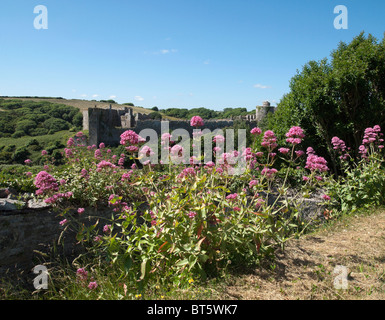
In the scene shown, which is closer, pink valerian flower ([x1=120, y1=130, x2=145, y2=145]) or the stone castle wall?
pink valerian flower ([x1=120, y1=130, x2=145, y2=145])

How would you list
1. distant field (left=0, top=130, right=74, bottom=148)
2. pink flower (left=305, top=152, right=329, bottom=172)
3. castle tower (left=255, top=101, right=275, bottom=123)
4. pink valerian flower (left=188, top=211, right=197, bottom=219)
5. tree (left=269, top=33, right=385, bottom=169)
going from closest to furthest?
pink valerian flower (left=188, top=211, right=197, bottom=219), pink flower (left=305, top=152, right=329, bottom=172), tree (left=269, top=33, right=385, bottom=169), castle tower (left=255, top=101, right=275, bottom=123), distant field (left=0, top=130, right=74, bottom=148)

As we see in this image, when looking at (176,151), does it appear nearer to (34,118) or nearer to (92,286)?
(92,286)

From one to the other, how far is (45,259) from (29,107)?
263 ft

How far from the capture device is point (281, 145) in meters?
7.38

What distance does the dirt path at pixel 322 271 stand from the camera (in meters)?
2.53

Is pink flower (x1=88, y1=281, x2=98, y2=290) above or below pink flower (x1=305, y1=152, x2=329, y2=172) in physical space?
below

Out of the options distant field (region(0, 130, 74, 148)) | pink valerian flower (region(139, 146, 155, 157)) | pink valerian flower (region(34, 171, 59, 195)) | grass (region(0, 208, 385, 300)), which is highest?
distant field (region(0, 130, 74, 148))

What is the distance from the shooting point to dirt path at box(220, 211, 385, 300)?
2533 millimetres

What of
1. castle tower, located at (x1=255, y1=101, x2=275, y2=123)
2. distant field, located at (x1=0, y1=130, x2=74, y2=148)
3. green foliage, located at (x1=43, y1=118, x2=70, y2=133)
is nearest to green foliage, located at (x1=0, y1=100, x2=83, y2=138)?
green foliage, located at (x1=43, y1=118, x2=70, y2=133)

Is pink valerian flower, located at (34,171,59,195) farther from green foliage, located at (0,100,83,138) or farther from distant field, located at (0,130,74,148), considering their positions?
green foliage, located at (0,100,83,138)

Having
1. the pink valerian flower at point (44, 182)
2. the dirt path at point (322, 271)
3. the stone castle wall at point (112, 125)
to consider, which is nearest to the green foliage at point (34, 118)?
the stone castle wall at point (112, 125)

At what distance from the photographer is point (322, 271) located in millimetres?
2879

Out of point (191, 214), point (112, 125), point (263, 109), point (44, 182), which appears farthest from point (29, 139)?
point (191, 214)

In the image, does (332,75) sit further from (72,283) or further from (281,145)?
(72,283)
